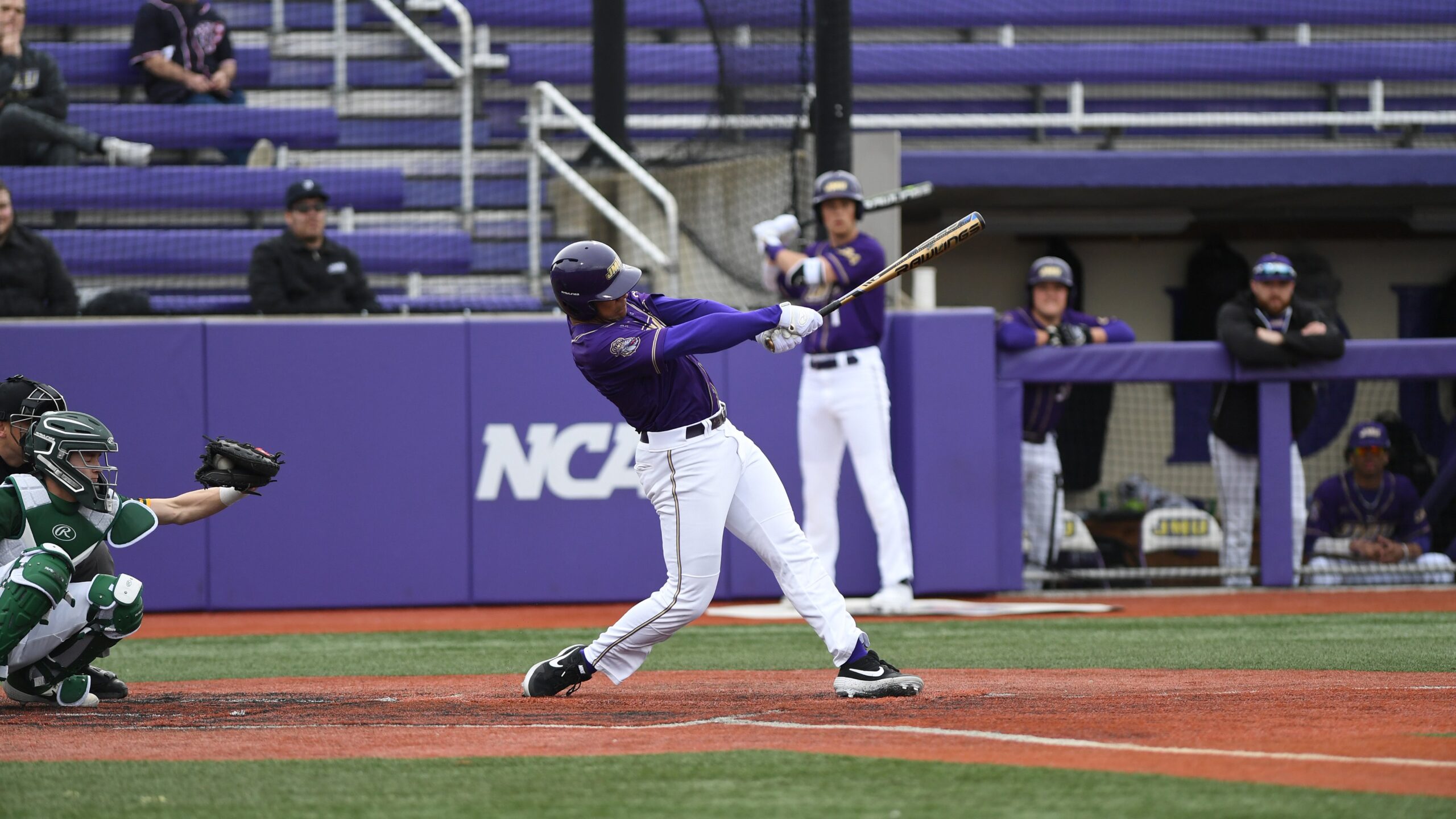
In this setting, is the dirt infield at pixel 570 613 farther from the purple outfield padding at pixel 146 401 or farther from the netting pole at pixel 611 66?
the netting pole at pixel 611 66

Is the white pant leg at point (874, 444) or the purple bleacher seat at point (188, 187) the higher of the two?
the purple bleacher seat at point (188, 187)

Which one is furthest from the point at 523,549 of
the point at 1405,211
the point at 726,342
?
the point at 1405,211

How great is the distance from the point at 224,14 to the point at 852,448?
23.3 feet

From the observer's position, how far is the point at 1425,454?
29.1 feet

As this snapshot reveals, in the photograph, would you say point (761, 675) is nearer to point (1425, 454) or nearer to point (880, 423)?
point (880, 423)

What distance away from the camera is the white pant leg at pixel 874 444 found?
25.1 feet

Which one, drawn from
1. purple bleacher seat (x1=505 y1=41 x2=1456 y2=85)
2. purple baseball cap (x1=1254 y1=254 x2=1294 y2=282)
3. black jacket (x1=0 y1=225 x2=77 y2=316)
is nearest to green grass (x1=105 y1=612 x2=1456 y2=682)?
purple baseball cap (x1=1254 y1=254 x2=1294 y2=282)

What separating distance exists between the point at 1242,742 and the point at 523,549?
547 cm

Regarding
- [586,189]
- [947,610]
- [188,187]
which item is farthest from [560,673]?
[188,187]

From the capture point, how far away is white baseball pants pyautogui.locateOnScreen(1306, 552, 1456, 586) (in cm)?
869

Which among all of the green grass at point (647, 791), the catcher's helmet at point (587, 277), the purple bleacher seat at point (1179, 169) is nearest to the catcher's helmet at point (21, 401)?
the green grass at point (647, 791)

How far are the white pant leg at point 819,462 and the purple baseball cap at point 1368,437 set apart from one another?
3099mm

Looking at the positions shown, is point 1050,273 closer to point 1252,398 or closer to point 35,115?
point 1252,398

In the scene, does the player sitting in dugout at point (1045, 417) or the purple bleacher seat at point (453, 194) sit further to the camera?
the purple bleacher seat at point (453, 194)
